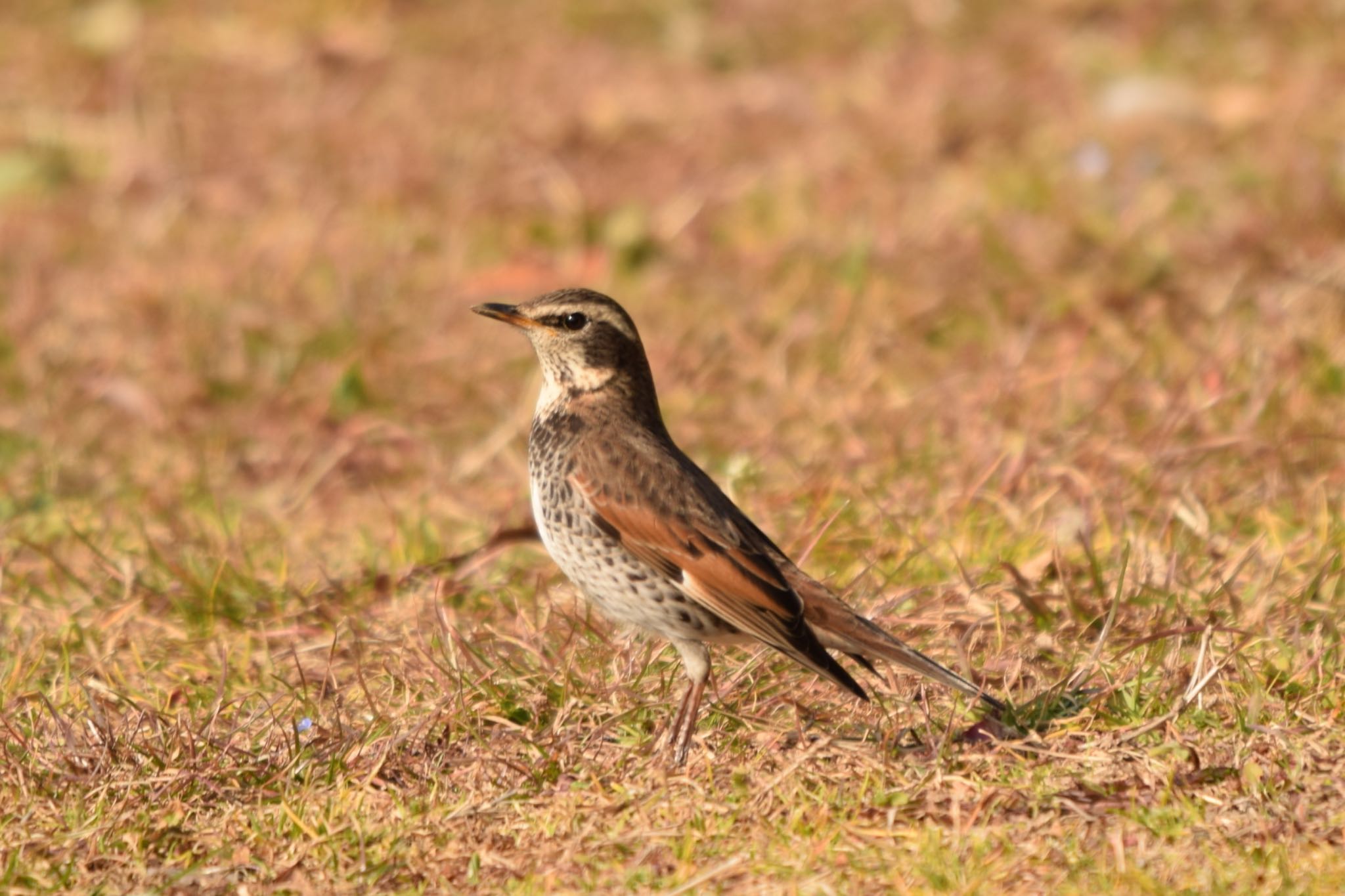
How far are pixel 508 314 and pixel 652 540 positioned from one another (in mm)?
1125

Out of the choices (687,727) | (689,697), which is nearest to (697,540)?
(689,697)

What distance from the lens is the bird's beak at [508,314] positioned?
6043 mm

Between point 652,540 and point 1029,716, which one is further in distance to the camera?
point 652,540

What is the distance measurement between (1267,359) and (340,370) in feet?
14.7

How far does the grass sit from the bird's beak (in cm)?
94

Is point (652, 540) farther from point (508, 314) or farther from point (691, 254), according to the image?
point (691, 254)

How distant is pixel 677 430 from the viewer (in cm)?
871

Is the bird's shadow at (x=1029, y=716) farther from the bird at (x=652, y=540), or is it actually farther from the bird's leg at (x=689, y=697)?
the bird's leg at (x=689, y=697)

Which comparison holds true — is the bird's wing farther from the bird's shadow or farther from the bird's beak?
the bird's beak

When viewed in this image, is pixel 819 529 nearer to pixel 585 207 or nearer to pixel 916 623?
pixel 916 623

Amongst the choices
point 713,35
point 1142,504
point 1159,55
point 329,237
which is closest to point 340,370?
point 329,237

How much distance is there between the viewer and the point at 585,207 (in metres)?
11.0

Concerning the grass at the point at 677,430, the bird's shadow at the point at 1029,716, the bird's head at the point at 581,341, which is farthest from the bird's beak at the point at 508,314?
the bird's shadow at the point at 1029,716

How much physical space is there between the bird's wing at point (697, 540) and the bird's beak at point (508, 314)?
673 mm
